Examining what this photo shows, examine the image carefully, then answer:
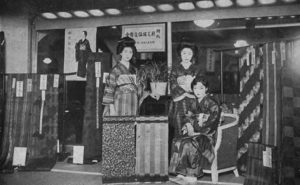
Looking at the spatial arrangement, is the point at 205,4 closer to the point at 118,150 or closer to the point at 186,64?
the point at 186,64

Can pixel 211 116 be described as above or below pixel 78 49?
below

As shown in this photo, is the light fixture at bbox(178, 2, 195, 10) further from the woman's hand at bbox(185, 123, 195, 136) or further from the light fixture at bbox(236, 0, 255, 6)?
the woman's hand at bbox(185, 123, 195, 136)

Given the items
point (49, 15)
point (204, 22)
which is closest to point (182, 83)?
point (204, 22)

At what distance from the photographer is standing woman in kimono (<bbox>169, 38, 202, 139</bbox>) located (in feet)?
16.2

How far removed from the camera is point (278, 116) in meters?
4.05

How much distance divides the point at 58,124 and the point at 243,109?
3.52 meters

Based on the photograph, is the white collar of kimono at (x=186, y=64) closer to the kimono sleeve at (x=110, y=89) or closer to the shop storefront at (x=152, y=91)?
the shop storefront at (x=152, y=91)

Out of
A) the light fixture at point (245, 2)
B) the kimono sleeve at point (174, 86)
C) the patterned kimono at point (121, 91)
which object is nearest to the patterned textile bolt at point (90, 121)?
the patterned kimono at point (121, 91)

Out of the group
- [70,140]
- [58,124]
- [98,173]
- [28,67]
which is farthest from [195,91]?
[28,67]

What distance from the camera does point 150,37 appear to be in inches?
230

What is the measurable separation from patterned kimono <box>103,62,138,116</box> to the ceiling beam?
154cm

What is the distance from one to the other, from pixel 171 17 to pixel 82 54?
2031mm

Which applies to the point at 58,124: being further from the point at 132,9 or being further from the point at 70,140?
the point at 132,9

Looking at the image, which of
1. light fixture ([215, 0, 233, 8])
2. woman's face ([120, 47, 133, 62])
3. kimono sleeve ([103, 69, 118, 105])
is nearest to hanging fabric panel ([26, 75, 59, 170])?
kimono sleeve ([103, 69, 118, 105])
